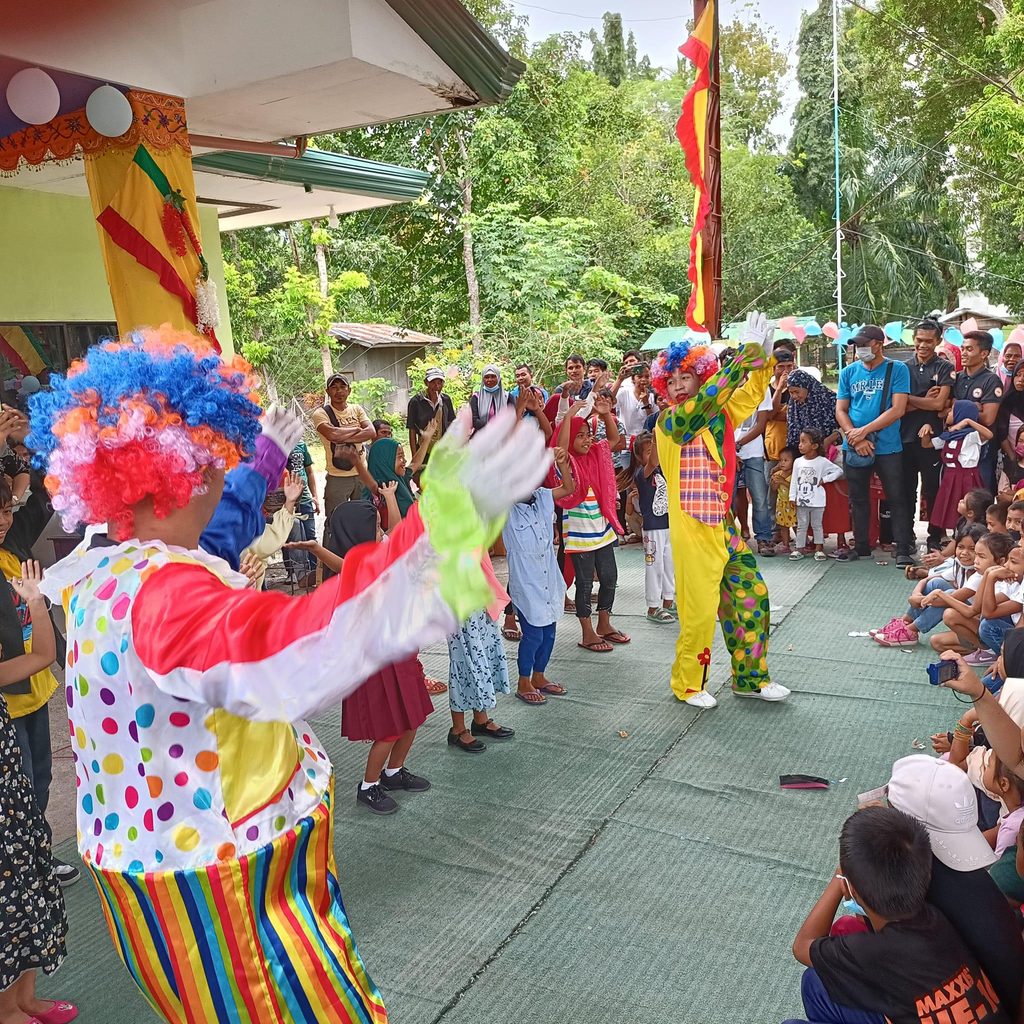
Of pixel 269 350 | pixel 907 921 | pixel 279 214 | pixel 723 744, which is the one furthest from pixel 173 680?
pixel 269 350

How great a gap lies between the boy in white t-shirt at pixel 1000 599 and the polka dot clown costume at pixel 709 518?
105 centimetres

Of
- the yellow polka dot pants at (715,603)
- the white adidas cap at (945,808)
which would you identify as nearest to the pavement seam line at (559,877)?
the yellow polka dot pants at (715,603)

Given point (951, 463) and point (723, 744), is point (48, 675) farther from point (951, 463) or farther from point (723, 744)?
point (951, 463)

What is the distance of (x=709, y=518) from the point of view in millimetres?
4742

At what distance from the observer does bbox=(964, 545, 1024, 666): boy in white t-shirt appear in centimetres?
461

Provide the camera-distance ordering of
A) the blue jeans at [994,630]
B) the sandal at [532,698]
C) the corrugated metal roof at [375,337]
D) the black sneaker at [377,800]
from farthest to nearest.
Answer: the corrugated metal roof at [375,337] < the sandal at [532,698] < the blue jeans at [994,630] < the black sneaker at [377,800]

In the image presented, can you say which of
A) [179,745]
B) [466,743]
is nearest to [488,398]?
[466,743]

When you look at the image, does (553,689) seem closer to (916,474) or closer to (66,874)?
(66,874)

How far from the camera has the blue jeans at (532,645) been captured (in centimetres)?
503

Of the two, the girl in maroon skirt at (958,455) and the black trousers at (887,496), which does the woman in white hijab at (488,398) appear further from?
the girl in maroon skirt at (958,455)

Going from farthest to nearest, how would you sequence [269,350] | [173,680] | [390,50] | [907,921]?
[269,350] → [390,50] → [907,921] → [173,680]

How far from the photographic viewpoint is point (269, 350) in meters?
16.2

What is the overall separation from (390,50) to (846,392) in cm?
488

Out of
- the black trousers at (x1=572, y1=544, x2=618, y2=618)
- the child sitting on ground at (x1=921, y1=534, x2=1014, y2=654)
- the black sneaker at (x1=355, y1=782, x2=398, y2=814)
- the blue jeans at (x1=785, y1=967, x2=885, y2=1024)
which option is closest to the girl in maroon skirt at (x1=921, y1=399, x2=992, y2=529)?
the child sitting on ground at (x1=921, y1=534, x2=1014, y2=654)
